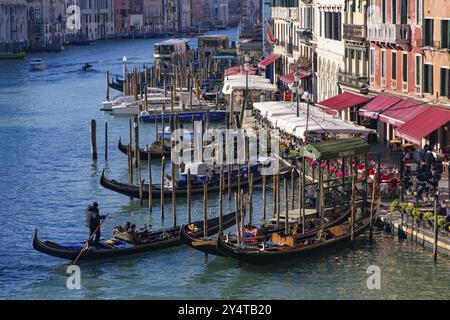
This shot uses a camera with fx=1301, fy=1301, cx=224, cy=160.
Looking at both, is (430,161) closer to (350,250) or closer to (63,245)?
(350,250)

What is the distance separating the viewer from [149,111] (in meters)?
52.8

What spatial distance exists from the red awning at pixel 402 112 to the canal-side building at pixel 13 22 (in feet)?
297

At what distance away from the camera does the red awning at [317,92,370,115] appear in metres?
37.1

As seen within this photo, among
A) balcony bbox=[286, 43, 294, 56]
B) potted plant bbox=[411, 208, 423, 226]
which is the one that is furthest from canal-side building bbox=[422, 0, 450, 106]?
balcony bbox=[286, 43, 294, 56]

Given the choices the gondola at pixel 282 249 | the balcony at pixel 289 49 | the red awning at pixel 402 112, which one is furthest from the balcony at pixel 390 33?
the balcony at pixel 289 49

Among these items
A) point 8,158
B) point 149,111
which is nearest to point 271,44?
point 149,111

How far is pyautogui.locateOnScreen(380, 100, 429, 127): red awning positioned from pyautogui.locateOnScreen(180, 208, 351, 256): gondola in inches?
171

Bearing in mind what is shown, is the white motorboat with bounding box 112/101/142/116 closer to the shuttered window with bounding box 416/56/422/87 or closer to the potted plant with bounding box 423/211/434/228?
the shuttered window with bounding box 416/56/422/87

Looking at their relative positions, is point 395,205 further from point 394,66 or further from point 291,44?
point 291,44

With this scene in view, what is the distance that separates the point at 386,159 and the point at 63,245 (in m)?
10.3

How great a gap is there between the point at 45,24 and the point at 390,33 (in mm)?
102335

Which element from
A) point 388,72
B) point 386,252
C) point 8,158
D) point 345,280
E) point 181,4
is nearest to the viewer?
point 345,280

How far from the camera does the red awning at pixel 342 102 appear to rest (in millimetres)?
37062

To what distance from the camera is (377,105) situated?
35.2 metres
